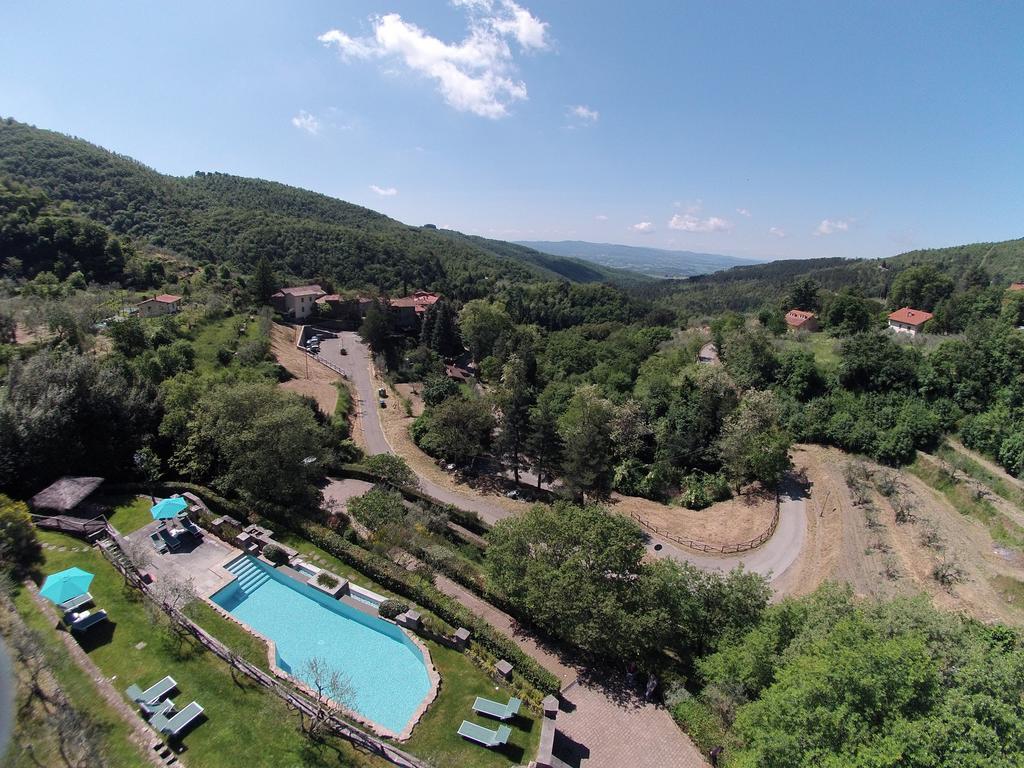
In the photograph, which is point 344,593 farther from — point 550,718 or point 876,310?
point 876,310

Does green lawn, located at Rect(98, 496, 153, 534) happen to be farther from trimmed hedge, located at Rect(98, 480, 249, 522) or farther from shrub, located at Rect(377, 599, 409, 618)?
shrub, located at Rect(377, 599, 409, 618)

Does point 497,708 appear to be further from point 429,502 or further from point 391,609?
point 429,502

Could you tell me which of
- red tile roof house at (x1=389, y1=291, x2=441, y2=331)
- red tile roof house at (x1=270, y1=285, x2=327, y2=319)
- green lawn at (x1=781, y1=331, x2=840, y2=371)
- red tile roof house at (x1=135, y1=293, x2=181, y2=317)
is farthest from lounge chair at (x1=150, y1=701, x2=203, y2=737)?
red tile roof house at (x1=389, y1=291, x2=441, y2=331)

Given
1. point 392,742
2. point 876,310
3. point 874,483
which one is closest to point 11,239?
point 392,742

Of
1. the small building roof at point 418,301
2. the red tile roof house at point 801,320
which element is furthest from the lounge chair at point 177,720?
the red tile roof house at point 801,320

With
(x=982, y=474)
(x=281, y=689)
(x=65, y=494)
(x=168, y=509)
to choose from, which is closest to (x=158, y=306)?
(x=65, y=494)

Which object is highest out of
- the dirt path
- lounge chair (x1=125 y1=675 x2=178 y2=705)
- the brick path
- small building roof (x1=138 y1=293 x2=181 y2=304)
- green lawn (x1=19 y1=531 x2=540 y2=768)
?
small building roof (x1=138 y1=293 x2=181 y2=304)
